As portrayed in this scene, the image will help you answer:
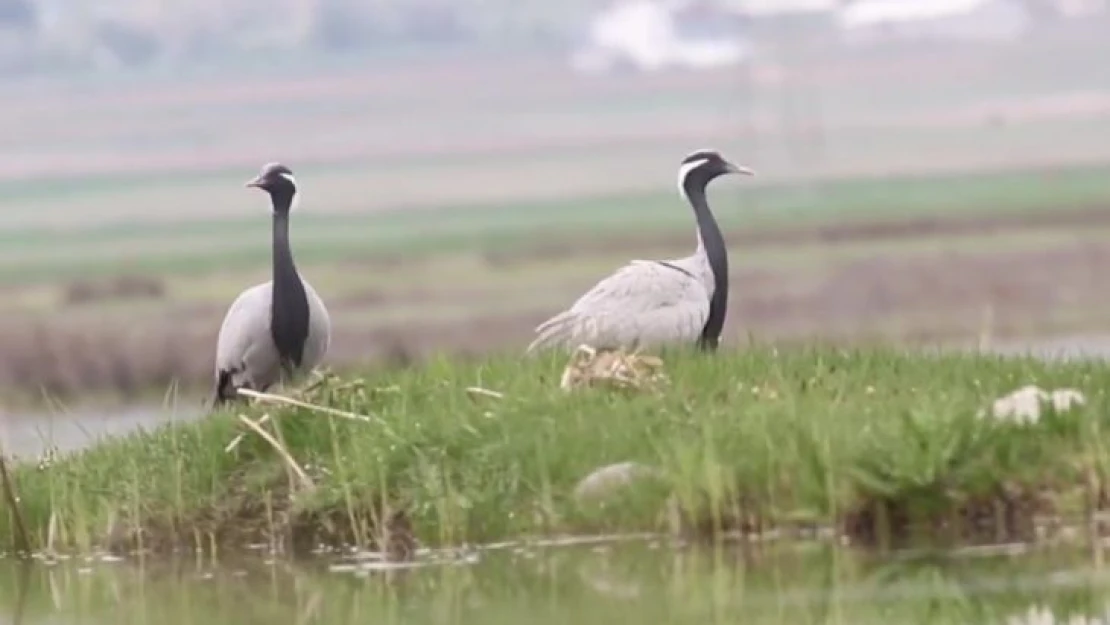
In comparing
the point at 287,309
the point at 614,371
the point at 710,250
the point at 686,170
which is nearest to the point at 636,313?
the point at 710,250

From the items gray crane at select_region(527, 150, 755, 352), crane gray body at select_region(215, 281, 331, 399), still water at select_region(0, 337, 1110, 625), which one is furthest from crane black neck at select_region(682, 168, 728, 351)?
still water at select_region(0, 337, 1110, 625)

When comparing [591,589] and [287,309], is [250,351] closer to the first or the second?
[287,309]

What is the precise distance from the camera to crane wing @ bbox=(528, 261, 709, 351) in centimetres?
1814

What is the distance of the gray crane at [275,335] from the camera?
60.2 ft

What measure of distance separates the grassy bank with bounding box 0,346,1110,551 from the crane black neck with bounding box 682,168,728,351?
2.10m

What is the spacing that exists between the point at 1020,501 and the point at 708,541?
1.20 metres

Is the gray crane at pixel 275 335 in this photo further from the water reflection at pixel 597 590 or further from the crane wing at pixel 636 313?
the water reflection at pixel 597 590

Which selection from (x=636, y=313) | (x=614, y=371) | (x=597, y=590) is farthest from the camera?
(x=636, y=313)

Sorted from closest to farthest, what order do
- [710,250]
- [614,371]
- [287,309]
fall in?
[614,371] → [287,309] → [710,250]

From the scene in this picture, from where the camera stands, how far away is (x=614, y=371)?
51.7ft

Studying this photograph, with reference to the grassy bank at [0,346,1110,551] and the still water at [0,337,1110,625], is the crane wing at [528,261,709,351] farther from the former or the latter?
the still water at [0,337,1110,625]

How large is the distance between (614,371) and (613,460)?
0.76 m

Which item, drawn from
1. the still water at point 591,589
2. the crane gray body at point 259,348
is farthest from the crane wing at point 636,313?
the still water at point 591,589

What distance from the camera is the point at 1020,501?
14.5 m
